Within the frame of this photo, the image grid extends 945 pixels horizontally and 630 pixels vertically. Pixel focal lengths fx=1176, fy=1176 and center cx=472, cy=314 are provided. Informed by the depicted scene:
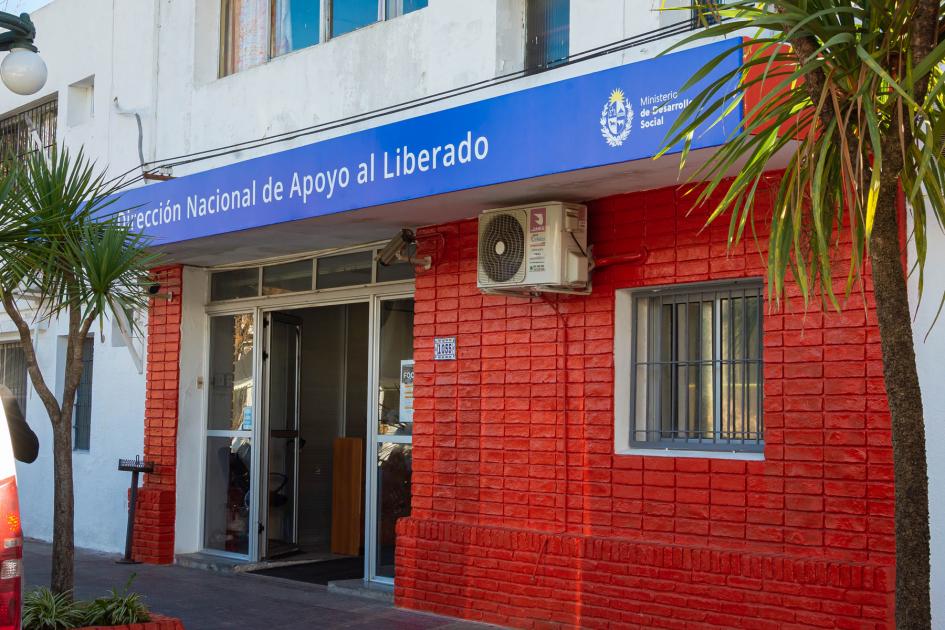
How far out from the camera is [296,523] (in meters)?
12.8

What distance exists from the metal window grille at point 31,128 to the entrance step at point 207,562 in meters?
5.70

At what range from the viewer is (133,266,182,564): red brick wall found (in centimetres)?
1227

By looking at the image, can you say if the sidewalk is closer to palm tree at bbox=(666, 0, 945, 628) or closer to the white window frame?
the white window frame

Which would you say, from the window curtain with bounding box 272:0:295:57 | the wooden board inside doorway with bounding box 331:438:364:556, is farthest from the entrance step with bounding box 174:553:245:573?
the window curtain with bounding box 272:0:295:57

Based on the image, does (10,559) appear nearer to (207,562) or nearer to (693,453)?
(693,453)

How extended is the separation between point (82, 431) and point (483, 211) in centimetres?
768

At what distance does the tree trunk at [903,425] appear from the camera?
13.1 ft

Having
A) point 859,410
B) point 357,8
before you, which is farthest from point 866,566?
point 357,8

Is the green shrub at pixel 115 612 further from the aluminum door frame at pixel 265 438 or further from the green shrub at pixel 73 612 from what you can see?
the aluminum door frame at pixel 265 438

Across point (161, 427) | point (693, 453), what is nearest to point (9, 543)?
point (693, 453)

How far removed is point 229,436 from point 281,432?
21.6 inches

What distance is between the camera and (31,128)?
15.3m

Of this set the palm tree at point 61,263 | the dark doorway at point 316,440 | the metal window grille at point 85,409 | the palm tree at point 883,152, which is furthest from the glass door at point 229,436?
the palm tree at point 883,152

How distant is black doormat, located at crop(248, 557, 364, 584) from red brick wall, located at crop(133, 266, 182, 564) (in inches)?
49.7
